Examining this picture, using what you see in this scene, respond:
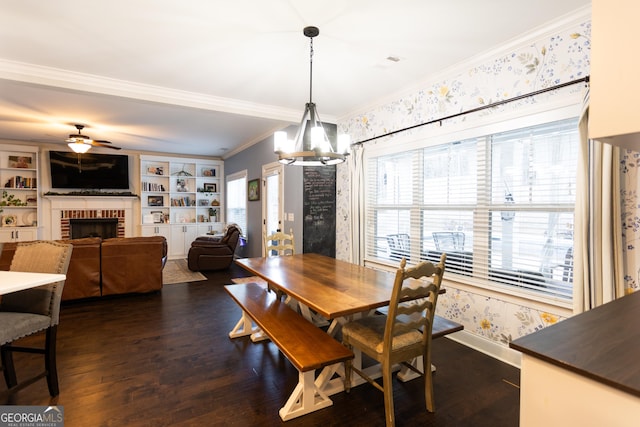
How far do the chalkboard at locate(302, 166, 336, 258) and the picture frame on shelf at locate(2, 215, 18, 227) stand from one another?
6476 millimetres

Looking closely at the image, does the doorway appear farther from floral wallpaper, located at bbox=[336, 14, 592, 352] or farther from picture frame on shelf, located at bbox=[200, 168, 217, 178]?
picture frame on shelf, located at bbox=[200, 168, 217, 178]

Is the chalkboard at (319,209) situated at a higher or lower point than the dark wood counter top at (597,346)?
higher

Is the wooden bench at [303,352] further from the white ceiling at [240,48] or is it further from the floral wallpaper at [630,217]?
the white ceiling at [240,48]

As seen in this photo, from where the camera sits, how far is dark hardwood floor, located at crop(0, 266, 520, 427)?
6.32 feet

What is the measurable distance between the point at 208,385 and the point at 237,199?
5752 mm

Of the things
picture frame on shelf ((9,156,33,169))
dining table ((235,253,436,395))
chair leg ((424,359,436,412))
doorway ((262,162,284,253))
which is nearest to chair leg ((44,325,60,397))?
dining table ((235,253,436,395))

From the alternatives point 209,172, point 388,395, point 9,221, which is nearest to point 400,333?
point 388,395

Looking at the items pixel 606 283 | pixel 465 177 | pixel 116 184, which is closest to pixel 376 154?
pixel 465 177

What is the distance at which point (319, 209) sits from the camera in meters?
4.61

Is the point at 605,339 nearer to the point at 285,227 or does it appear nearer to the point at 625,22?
the point at 625,22

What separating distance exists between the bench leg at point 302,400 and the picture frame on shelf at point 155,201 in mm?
7184

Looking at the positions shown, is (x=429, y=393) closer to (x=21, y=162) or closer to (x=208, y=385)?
(x=208, y=385)

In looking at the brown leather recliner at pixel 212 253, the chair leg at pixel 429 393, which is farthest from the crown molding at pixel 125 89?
the chair leg at pixel 429 393

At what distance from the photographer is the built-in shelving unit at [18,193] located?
21.1ft
